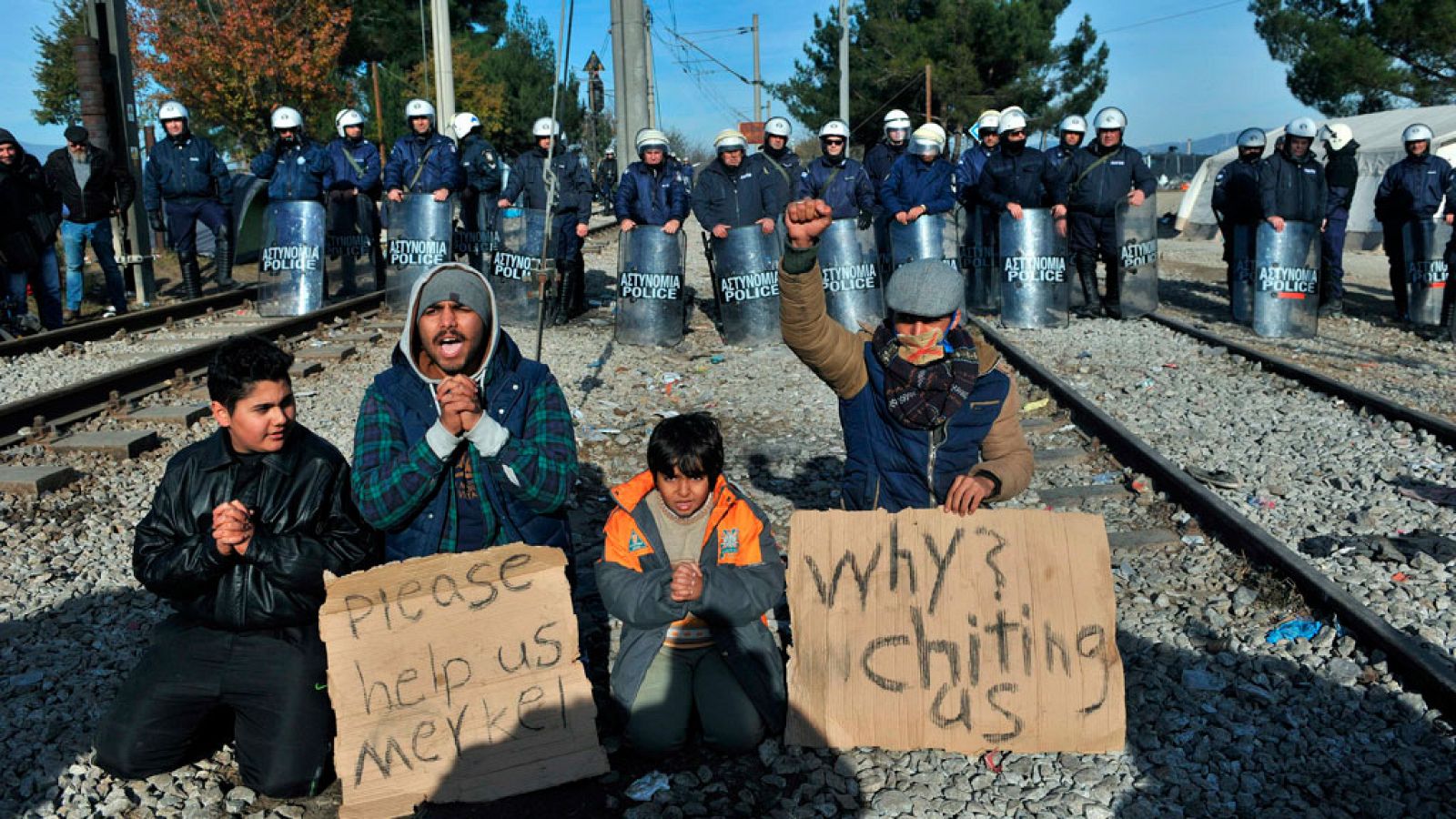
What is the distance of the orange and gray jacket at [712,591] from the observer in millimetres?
3723

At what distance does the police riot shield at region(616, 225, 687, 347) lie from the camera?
11.5m

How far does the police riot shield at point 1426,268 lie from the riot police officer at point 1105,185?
2620 mm

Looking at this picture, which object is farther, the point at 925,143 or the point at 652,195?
the point at 925,143

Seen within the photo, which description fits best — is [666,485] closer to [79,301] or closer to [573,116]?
[79,301]

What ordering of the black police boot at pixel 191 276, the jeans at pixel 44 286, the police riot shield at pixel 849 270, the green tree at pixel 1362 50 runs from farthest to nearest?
the green tree at pixel 1362 50 → the black police boot at pixel 191 276 → the police riot shield at pixel 849 270 → the jeans at pixel 44 286

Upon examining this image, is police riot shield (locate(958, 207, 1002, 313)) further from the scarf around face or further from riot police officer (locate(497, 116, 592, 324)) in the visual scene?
the scarf around face

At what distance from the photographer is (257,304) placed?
42.7 feet

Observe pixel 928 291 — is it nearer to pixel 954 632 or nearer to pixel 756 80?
pixel 954 632

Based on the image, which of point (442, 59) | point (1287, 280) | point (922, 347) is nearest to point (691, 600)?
point (922, 347)

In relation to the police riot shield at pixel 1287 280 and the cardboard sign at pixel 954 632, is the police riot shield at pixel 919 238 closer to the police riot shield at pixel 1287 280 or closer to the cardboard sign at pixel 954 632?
the police riot shield at pixel 1287 280

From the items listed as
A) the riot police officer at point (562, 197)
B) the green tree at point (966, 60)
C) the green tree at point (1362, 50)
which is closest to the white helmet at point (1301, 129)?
the riot police officer at point (562, 197)

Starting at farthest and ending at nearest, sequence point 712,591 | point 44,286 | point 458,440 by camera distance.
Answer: point 44,286 < point 712,591 < point 458,440

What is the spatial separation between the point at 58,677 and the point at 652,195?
812 centimetres

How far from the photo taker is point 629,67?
15484 millimetres
